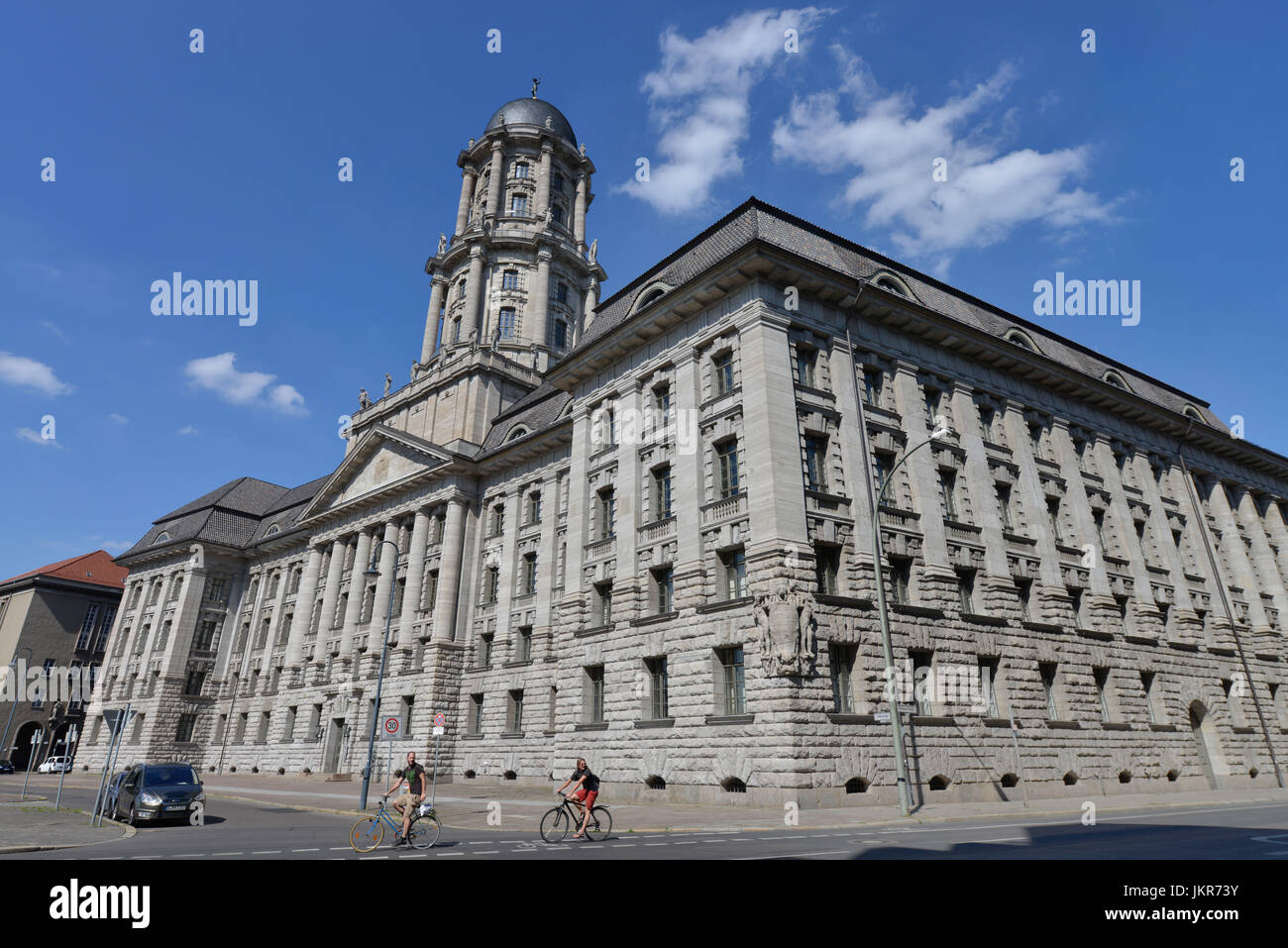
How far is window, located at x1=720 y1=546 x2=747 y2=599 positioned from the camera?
23.8 meters

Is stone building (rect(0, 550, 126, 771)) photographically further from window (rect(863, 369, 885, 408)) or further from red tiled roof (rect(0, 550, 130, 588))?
window (rect(863, 369, 885, 408))

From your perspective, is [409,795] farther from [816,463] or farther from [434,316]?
[434,316]

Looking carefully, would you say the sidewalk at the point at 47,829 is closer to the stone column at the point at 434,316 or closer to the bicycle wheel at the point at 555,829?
the bicycle wheel at the point at 555,829

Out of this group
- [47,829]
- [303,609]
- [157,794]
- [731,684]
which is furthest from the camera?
[303,609]

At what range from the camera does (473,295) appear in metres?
57.8

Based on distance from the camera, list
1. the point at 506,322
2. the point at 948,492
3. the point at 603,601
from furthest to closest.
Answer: the point at 506,322 → the point at 603,601 → the point at 948,492

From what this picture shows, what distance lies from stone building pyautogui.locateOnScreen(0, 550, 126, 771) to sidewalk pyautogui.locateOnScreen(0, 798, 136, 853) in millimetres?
57068

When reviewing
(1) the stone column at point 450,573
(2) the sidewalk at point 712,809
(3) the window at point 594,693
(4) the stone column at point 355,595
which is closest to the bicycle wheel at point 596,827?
(2) the sidewalk at point 712,809

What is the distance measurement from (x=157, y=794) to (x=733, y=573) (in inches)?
691

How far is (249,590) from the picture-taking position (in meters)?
61.4

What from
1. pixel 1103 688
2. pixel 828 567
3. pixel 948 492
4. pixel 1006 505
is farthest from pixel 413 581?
pixel 1103 688

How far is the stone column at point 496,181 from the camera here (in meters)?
62.6
